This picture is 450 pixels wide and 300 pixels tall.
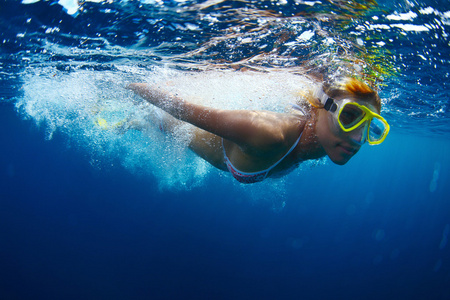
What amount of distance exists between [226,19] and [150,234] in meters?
30.5

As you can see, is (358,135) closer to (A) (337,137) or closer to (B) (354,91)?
(A) (337,137)

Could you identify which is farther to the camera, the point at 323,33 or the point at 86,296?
the point at 86,296

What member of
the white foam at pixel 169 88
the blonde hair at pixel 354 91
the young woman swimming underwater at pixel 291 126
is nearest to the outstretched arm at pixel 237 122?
the young woman swimming underwater at pixel 291 126

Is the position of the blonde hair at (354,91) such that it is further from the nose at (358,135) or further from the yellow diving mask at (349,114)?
the nose at (358,135)

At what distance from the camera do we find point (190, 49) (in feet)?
21.9

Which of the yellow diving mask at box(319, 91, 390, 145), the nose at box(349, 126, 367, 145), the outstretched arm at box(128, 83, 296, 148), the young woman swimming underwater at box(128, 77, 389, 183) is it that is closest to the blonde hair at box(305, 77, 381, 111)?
the young woman swimming underwater at box(128, 77, 389, 183)

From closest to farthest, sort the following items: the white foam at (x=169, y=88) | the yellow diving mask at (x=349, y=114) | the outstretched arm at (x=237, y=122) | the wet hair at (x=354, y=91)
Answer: the outstretched arm at (x=237, y=122)
the yellow diving mask at (x=349, y=114)
the wet hair at (x=354, y=91)
the white foam at (x=169, y=88)

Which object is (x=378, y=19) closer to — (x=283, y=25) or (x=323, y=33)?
(x=323, y=33)

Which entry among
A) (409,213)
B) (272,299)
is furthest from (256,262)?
(409,213)

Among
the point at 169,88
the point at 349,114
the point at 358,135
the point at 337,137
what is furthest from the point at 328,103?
the point at 169,88

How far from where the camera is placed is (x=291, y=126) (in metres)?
2.62

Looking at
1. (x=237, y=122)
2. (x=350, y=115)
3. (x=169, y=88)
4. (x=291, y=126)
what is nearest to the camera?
(x=237, y=122)

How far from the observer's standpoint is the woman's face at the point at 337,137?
2.64 meters

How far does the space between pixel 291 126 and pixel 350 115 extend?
2.66ft
